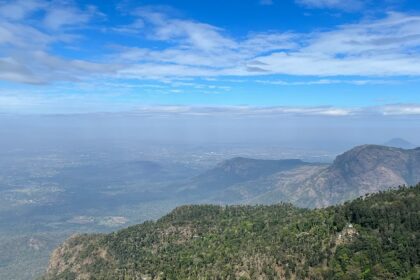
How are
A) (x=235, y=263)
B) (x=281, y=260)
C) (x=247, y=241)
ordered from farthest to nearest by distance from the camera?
(x=247, y=241), (x=235, y=263), (x=281, y=260)

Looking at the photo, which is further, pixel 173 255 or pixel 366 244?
pixel 173 255

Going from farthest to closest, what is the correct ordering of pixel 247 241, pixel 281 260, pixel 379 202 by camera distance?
pixel 247 241 → pixel 379 202 → pixel 281 260

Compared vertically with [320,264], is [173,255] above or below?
below

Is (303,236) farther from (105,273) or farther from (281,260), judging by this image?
(105,273)

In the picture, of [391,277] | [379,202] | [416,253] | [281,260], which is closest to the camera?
[391,277]

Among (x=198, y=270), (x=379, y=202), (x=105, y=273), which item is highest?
(x=379, y=202)

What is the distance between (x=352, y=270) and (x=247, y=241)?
60244 millimetres

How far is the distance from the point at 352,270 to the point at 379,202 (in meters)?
49.1

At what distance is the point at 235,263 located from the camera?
156 metres

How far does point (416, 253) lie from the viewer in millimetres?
128750

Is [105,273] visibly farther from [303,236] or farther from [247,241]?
[303,236]

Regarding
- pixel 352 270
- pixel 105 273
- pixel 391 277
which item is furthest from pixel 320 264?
pixel 105 273

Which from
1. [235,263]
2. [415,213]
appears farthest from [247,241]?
[415,213]

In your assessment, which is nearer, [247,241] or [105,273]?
[247,241]
